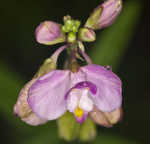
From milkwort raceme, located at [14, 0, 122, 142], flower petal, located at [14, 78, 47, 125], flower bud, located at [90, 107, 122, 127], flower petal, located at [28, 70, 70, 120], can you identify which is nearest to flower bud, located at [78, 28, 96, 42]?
milkwort raceme, located at [14, 0, 122, 142]

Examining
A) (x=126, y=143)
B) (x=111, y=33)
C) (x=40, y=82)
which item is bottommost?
(x=126, y=143)

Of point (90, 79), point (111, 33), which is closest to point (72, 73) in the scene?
point (90, 79)

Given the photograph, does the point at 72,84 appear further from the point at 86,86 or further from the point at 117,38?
the point at 117,38

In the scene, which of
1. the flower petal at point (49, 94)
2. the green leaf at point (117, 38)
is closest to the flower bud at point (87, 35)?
the flower petal at point (49, 94)

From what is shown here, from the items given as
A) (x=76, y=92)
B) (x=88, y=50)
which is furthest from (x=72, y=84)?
(x=88, y=50)

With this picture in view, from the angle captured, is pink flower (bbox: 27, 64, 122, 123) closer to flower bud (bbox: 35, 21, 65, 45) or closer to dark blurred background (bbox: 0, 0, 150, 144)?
flower bud (bbox: 35, 21, 65, 45)

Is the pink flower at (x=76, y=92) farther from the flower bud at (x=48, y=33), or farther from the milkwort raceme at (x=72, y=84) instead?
the flower bud at (x=48, y=33)

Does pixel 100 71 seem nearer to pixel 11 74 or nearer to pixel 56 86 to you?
pixel 56 86

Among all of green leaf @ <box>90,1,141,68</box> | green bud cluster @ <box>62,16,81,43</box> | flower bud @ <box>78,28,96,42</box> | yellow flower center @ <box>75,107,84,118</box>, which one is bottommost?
green leaf @ <box>90,1,141,68</box>
